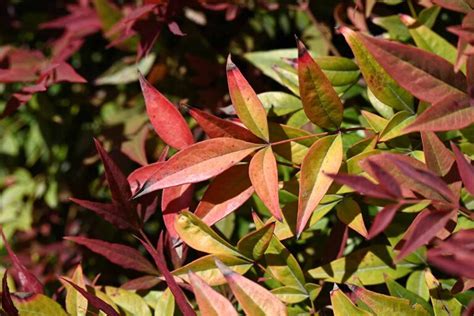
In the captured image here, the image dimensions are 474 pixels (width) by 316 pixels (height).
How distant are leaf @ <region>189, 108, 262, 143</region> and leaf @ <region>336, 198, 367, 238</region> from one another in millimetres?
143

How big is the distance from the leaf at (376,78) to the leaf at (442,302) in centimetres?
24

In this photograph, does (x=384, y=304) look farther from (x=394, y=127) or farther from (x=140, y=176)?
(x=140, y=176)

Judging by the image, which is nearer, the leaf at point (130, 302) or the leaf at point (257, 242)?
the leaf at point (257, 242)

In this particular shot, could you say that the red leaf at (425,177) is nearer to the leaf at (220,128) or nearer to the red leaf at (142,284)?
the leaf at (220,128)

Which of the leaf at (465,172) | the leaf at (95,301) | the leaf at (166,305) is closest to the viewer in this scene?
the leaf at (465,172)

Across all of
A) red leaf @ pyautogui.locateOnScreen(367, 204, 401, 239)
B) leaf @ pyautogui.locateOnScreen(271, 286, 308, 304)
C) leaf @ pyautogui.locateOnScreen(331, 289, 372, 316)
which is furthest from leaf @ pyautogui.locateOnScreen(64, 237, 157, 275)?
red leaf @ pyautogui.locateOnScreen(367, 204, 401, 239)

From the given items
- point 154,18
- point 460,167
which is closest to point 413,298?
point 460,167

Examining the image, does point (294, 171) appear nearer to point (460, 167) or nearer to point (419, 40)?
point (419, 40)

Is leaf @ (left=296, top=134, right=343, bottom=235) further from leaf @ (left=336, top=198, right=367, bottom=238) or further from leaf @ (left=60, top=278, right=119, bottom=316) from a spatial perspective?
leaf @ (left=60, top=278, right=119, bottom=316)

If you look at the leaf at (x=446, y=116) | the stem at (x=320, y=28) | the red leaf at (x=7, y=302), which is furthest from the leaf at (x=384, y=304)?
the stem at (x=320, y=28)

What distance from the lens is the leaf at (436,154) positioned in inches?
28.2

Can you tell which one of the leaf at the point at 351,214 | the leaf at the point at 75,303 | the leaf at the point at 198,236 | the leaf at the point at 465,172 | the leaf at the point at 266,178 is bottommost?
the leaf at the point at 75,303

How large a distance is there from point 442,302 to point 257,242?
25 centimetres

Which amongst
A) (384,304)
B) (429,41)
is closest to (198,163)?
(384,304)
